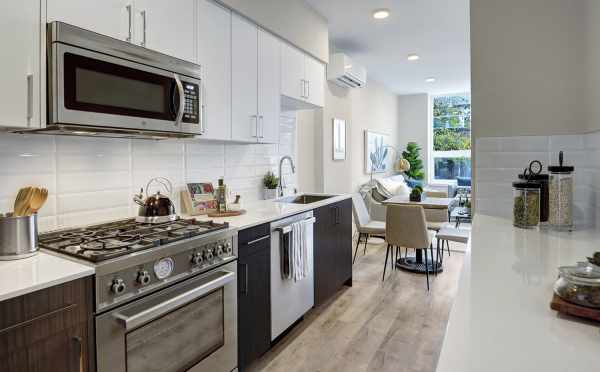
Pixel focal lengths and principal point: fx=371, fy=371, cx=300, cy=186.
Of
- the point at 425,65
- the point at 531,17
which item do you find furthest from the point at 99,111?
the point at 425,65

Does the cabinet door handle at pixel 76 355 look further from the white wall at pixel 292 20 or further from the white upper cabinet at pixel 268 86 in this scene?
the white wall at pixel 292 20

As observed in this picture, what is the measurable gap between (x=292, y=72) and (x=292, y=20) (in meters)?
0.44

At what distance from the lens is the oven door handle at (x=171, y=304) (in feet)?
4.39

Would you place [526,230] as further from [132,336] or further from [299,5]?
[299,5]

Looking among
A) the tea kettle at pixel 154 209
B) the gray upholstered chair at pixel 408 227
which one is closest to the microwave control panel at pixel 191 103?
the tea kettle at pixel 154 209

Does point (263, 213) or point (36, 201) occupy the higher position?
point (36, 201)

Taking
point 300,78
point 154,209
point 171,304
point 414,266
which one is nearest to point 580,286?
point 171,304

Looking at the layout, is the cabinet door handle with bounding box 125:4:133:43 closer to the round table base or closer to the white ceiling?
the white ceiling

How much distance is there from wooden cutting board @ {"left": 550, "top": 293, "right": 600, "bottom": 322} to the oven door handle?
129 centimetres

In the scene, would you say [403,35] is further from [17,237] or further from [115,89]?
[17,237]

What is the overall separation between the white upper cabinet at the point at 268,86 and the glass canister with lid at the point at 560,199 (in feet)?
5.90

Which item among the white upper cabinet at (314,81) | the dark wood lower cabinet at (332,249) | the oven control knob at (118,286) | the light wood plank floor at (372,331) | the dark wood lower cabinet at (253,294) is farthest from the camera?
the white upper cabinet at (314,81)

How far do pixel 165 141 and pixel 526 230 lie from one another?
6.57 feet

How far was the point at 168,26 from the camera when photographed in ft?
6.34
